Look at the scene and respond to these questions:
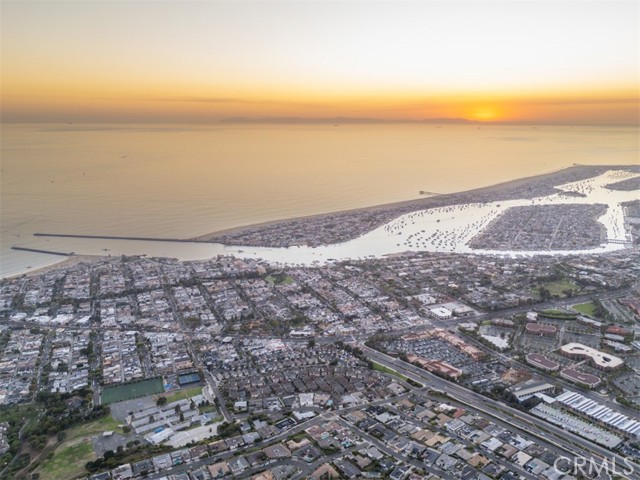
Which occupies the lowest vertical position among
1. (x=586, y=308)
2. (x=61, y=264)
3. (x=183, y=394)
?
(x=586, y=308)

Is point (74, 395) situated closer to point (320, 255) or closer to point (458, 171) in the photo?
point (320, 255)

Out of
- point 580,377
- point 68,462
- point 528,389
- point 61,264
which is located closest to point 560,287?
point 580,377

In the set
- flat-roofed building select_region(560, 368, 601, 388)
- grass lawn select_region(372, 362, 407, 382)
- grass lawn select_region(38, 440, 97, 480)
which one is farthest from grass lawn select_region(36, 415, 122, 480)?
flat-roofed building select_region(560, 368, 601, 388)

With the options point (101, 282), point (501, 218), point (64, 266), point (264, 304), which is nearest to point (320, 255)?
point (264, 304)

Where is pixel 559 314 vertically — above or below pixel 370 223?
below

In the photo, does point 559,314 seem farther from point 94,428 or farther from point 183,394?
point 94,428

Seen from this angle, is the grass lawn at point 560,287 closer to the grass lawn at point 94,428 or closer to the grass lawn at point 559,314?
the grass lawn at point 559,314
